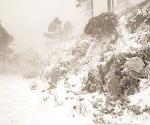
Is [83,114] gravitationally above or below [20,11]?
below

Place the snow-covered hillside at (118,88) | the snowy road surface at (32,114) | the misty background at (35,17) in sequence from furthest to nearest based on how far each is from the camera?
the misty background at (35,17)
the snowy road surface at (32,114)
the snow-covered hillside at (118,88)

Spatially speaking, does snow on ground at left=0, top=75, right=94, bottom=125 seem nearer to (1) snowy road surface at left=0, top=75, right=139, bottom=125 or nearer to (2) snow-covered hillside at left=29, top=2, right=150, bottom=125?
(1) snowy road surface at left=0, top=75, right=139, bottom=125

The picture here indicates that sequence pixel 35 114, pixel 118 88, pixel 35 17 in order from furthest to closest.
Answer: pixel 35 17
pixel 35 114
pixel 118 88

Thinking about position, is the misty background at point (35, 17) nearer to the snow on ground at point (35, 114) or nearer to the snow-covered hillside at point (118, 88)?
the snow-covered hillside at point (118, 88)

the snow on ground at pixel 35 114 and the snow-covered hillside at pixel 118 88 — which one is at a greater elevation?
the snow-covered hillside at pixel 118 88

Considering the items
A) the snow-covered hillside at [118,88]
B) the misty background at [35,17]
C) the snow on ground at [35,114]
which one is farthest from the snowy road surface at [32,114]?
the misty background at [35,17]

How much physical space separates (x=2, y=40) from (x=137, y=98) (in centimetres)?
3549

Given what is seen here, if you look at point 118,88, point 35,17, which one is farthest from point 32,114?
point 35,17

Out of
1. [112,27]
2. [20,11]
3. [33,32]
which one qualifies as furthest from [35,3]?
[112,27]

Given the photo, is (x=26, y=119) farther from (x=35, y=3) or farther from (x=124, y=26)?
(x=35, y=3)

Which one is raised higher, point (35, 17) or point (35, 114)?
point (35, 17)

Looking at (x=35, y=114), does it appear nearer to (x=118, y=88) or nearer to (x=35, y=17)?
(x=118, y=88)

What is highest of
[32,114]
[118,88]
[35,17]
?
[35,17]

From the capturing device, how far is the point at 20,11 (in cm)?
15738
